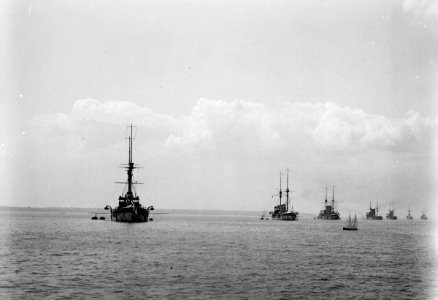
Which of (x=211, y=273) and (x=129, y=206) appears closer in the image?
(x=211, y=273)

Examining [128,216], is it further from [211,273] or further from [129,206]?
[211,273]

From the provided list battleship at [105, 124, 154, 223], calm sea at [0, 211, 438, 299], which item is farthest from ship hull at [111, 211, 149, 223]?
calm sea at [0, 211, 438, 299]

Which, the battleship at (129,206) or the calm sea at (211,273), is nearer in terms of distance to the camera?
the calm sea at (211,273)

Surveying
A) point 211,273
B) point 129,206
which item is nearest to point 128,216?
point 129,206

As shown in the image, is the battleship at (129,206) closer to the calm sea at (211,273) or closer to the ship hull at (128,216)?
the ship hull at (128,216)

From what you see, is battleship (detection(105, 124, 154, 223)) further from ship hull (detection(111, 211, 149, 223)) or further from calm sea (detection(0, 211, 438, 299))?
calm sea (detection(0, 211, 438, 299))

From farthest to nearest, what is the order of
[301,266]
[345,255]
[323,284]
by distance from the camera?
[345,255]
[301,266]
[323,284]

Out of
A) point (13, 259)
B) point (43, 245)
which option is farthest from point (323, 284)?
point (43, 245)

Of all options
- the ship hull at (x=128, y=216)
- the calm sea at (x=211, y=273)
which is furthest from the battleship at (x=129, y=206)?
the calm sea at (x=211, y=273)

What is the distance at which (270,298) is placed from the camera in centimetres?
3550

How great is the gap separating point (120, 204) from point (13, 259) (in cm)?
8911

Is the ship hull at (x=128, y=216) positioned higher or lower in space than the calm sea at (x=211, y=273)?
higher

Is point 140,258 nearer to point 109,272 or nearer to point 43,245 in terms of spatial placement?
point 109,272

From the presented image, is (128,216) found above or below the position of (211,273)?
above
